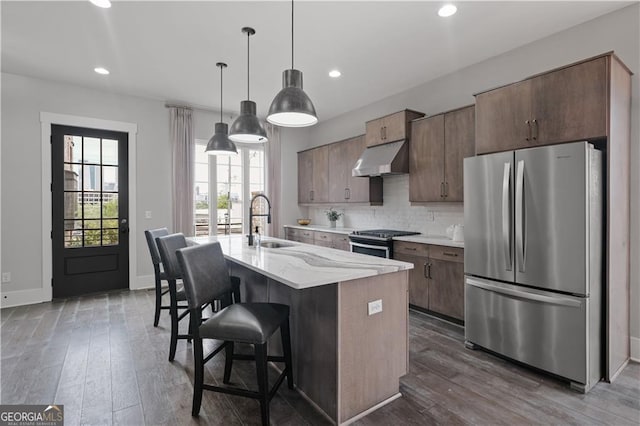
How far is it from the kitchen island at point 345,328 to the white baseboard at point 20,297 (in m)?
3.91

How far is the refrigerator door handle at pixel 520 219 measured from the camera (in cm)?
254

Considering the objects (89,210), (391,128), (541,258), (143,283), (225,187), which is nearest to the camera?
(541,258)

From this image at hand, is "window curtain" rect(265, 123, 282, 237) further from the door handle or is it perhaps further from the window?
the door handle

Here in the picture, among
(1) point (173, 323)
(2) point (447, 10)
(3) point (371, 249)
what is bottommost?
(1) point (173, 323)

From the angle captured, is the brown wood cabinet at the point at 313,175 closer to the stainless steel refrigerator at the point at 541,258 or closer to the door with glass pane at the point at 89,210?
the door with glass pane at the point at 89,210

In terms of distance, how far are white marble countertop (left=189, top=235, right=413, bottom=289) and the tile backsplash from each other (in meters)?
2.10

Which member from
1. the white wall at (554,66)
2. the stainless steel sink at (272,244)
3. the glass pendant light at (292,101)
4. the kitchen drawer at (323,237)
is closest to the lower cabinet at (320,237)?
the kitchen drawer at (323,237)

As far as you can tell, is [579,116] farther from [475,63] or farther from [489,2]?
[475,63]

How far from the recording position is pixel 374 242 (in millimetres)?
4215

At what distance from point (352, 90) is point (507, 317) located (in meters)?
3.56

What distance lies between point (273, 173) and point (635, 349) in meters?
5.37

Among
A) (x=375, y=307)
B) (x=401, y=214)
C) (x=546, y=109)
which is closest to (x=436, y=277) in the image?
(x=401, y=214)

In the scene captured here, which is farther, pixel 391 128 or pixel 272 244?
pixel 391 128

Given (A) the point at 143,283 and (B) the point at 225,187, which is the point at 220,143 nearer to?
(B) the point at 225,187
